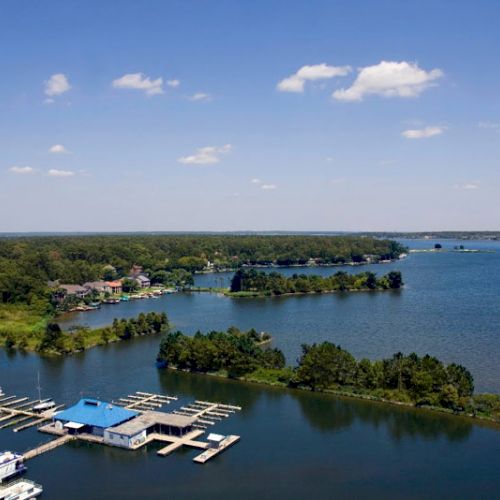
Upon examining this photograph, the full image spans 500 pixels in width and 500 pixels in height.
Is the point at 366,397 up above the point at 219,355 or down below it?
below

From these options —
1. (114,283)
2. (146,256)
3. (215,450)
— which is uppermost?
(146,256)

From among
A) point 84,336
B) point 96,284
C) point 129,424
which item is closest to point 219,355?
point 129,424

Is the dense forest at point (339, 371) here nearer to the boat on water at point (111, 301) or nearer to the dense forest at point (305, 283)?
the boat on water at point (111, 301)

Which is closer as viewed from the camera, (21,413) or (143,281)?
(21,413)

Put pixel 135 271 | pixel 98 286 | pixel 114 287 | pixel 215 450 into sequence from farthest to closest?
pixel 135 271 → pixel 114 287 → pixel 98 286 → pixel 215 450

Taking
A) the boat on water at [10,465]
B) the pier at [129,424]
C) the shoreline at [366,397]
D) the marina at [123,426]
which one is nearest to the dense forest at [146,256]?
the shoreline at [366,397]

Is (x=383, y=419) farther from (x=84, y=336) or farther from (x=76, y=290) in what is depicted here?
(x=76, y=290)

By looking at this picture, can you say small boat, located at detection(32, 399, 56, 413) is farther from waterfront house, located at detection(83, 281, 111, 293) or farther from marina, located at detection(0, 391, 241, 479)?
waterfront house, located at detection(83, 281, 111, 293)
